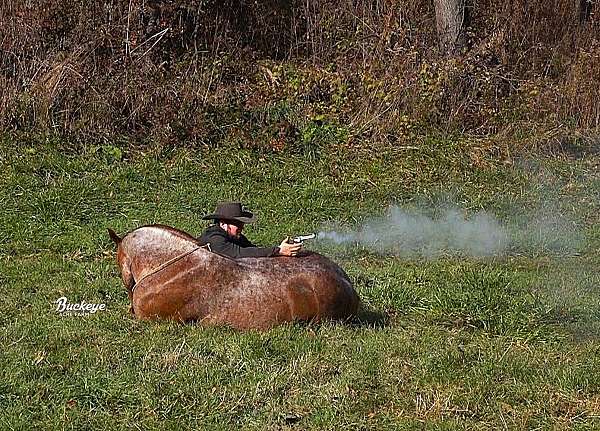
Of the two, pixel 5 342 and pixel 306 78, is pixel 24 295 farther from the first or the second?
pixel 306 78

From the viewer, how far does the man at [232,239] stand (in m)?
7.50

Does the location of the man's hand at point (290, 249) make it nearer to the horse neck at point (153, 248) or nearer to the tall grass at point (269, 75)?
the horse neck at point (153, 248)

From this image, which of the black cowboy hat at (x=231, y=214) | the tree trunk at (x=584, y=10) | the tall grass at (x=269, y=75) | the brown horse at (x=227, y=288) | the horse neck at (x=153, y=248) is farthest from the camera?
the tree trunk at (x=584, y=10)

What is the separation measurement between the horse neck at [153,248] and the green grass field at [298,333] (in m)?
0.41

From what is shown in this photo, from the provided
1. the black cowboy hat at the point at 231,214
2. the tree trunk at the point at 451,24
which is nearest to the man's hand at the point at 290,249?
the black cowboy hat at the point at 231,214

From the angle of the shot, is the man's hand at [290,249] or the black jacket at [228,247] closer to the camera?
the man's hand at [290,249]

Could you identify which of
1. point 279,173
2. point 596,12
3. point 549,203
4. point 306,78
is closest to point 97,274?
point 279,173

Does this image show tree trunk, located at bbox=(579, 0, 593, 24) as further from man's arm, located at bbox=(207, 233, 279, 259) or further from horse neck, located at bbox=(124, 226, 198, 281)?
horse neck, located at bbox=(124, 226, 198, 281)

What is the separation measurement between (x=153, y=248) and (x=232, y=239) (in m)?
0.76

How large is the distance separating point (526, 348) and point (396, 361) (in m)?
1.03

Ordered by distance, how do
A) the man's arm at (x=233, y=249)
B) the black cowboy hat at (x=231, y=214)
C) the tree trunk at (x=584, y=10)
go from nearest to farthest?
the man's arm at (x=233, y=249)
the black cowboy hat at (x=231, y=214)
the tree trunk at (x=584, y=10)

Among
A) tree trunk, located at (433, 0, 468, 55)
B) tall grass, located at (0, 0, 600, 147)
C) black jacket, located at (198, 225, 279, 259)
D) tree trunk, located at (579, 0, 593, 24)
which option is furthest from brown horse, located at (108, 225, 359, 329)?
tree trunk, located at (579, 0, 593, 24)

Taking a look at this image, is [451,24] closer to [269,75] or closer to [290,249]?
[269,75]

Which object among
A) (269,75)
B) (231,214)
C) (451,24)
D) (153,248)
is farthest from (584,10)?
(153,248)
